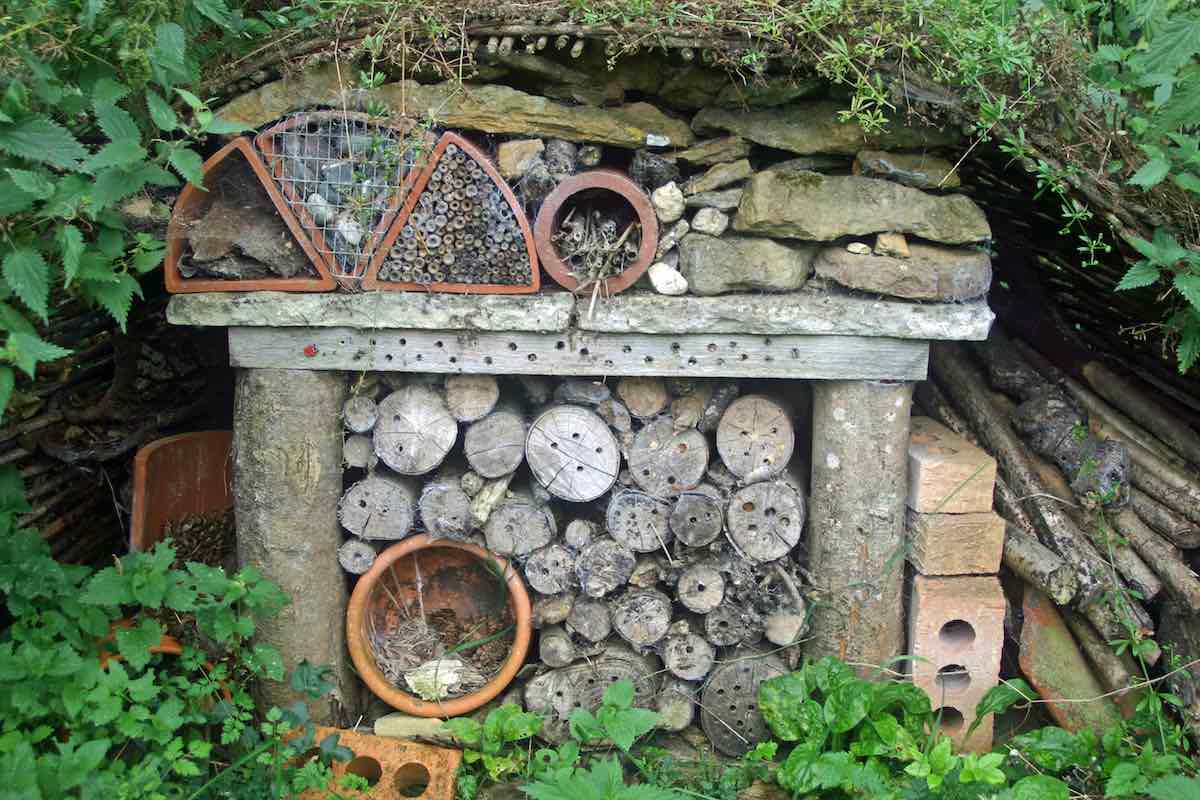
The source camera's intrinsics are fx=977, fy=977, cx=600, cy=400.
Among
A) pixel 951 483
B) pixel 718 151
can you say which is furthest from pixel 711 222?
pixel 951 483

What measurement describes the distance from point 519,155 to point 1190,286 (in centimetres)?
228

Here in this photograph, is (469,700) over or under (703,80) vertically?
under

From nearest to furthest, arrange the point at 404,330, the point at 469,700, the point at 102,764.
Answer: the point at 102,764
the point at 404,330
the point at 469,700

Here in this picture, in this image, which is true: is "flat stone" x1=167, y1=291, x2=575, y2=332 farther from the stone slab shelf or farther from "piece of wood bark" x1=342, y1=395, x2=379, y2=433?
"piece of wood bark" x1=342, y1=395, x2=379, y2=433

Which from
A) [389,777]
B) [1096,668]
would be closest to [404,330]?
[389,777]

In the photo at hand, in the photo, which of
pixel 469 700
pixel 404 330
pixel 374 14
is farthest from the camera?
pixel 469 700

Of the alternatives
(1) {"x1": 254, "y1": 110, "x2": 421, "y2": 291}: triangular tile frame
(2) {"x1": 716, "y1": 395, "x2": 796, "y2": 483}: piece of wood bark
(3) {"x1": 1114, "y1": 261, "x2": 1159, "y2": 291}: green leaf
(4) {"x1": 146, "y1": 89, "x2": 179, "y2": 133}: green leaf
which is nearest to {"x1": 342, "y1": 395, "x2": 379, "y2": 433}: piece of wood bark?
(1) {"x1": 254, "y1": 110, "x2": 421, "y2": 291}: triangular tile frame

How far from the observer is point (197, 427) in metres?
5.20

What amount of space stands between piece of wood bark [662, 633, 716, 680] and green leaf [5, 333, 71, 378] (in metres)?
2.41

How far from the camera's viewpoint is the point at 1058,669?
3875 millimetres

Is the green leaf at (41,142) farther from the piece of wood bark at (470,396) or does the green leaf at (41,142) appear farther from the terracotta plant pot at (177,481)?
the terracotta plant pot at (177,481)

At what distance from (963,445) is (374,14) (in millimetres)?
2797

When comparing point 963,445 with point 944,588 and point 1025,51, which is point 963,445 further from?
point 1025,51

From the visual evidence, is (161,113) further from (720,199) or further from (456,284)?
(720,199)
